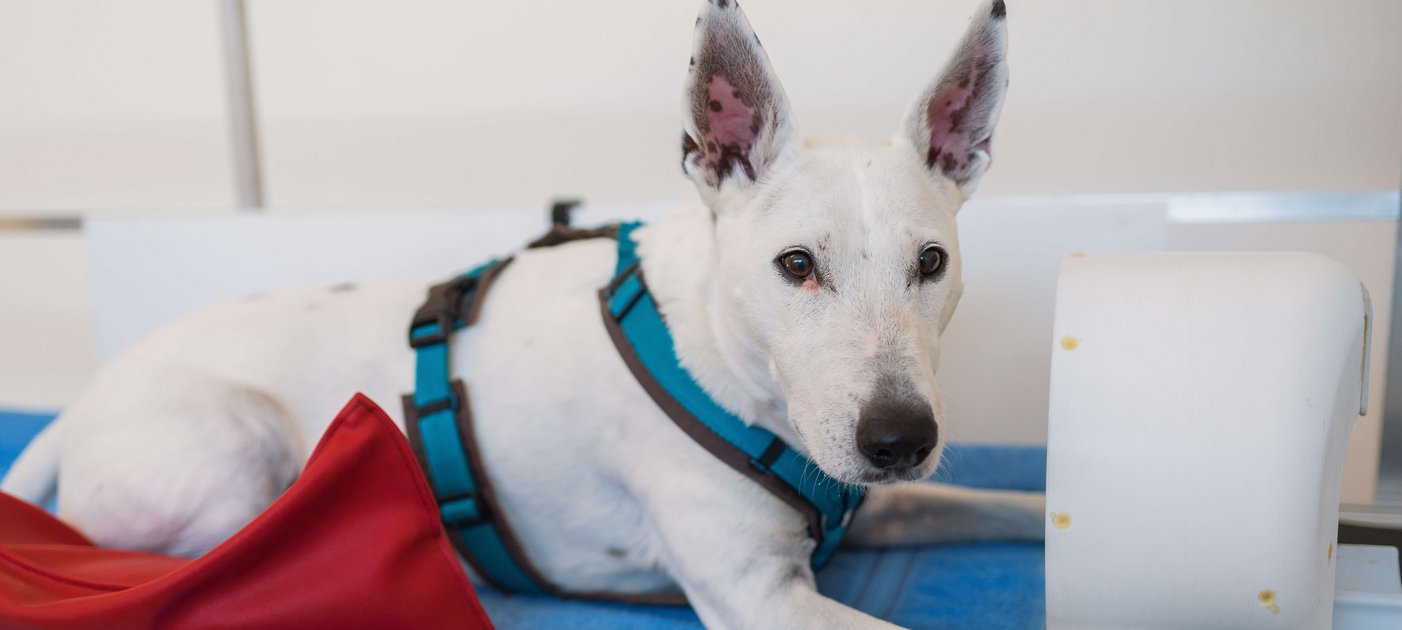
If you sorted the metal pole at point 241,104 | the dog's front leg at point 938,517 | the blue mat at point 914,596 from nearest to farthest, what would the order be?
1. the blue mat at point 914,596
2. the dog's front leg at point 938,517
3. the metal pole at point 241,104

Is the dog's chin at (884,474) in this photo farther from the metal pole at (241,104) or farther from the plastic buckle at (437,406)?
the metal pole at (241,104)

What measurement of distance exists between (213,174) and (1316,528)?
320cm

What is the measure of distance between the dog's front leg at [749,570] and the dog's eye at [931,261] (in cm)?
37

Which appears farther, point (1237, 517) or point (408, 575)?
point (408, 575)

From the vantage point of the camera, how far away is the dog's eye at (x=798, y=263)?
1172 millimetres

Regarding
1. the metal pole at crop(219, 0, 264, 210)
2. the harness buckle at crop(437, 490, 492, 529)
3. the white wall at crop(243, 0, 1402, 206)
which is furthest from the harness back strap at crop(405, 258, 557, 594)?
the metal pole at crop(219, 0, 264, 210)

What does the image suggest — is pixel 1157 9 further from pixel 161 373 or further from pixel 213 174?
pixel 213 174

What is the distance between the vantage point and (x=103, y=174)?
129 inches

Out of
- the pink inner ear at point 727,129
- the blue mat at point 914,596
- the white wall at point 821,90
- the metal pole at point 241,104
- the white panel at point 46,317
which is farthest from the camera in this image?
the white panel at point 46,317

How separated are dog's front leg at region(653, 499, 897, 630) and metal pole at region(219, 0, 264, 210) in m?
1.87

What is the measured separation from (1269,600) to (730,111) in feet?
2.68

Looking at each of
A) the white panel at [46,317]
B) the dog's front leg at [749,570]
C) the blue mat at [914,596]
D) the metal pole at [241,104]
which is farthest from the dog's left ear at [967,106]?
the white panel at [46,317]

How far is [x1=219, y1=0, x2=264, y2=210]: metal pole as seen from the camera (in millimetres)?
2543

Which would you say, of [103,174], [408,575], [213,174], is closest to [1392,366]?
[408,575]
